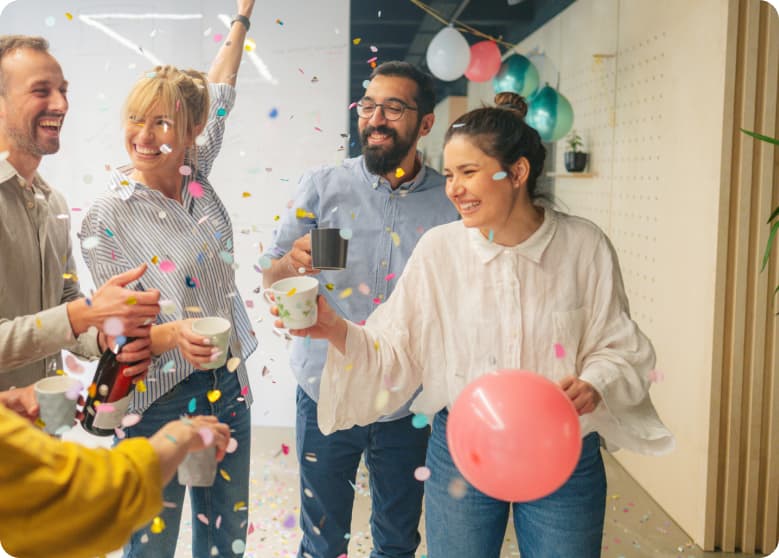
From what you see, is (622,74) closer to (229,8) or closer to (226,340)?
(229,8)

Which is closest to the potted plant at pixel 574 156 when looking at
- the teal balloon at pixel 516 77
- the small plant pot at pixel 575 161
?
the small plant pot at pixel 575 161

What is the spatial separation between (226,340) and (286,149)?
67 centimetres

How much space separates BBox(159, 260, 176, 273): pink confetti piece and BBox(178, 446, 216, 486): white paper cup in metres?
0.44

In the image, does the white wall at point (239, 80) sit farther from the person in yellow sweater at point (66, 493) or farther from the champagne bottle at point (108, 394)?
the person in yellow sweater at point (66, 493)

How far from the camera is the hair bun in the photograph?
1.63 metres

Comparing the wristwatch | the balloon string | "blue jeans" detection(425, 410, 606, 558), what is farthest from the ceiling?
"blue jeans" detection(425, 410, 606, 558)

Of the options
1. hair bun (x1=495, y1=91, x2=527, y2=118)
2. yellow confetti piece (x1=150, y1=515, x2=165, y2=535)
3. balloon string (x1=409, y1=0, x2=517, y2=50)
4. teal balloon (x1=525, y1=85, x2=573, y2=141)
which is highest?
balloon string (x1=409, y1=0, x2=517, y2=50)

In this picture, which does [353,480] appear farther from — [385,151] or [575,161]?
[575,161]

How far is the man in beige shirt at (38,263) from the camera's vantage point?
1.57m

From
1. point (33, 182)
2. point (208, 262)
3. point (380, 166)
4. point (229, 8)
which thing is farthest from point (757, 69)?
point (33, 182)

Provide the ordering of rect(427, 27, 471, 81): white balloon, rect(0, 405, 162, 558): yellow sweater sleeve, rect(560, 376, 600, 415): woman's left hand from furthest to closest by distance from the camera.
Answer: rect(427, 27, 471, 81): white balloon
rect(560, 376, 600, 415): woman's left hand
rect(0, 405, 162, 558): yellow sweater sleeve

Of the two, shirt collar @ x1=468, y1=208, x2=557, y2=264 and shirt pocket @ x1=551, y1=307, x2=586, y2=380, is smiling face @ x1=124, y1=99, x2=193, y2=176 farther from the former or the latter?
shirt pocket @ x1=551, y1=307, x2=586, y2=380

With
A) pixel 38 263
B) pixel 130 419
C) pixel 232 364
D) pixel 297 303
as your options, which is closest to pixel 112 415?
pixel 130 419

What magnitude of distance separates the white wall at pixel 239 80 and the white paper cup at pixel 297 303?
17.8 inches
